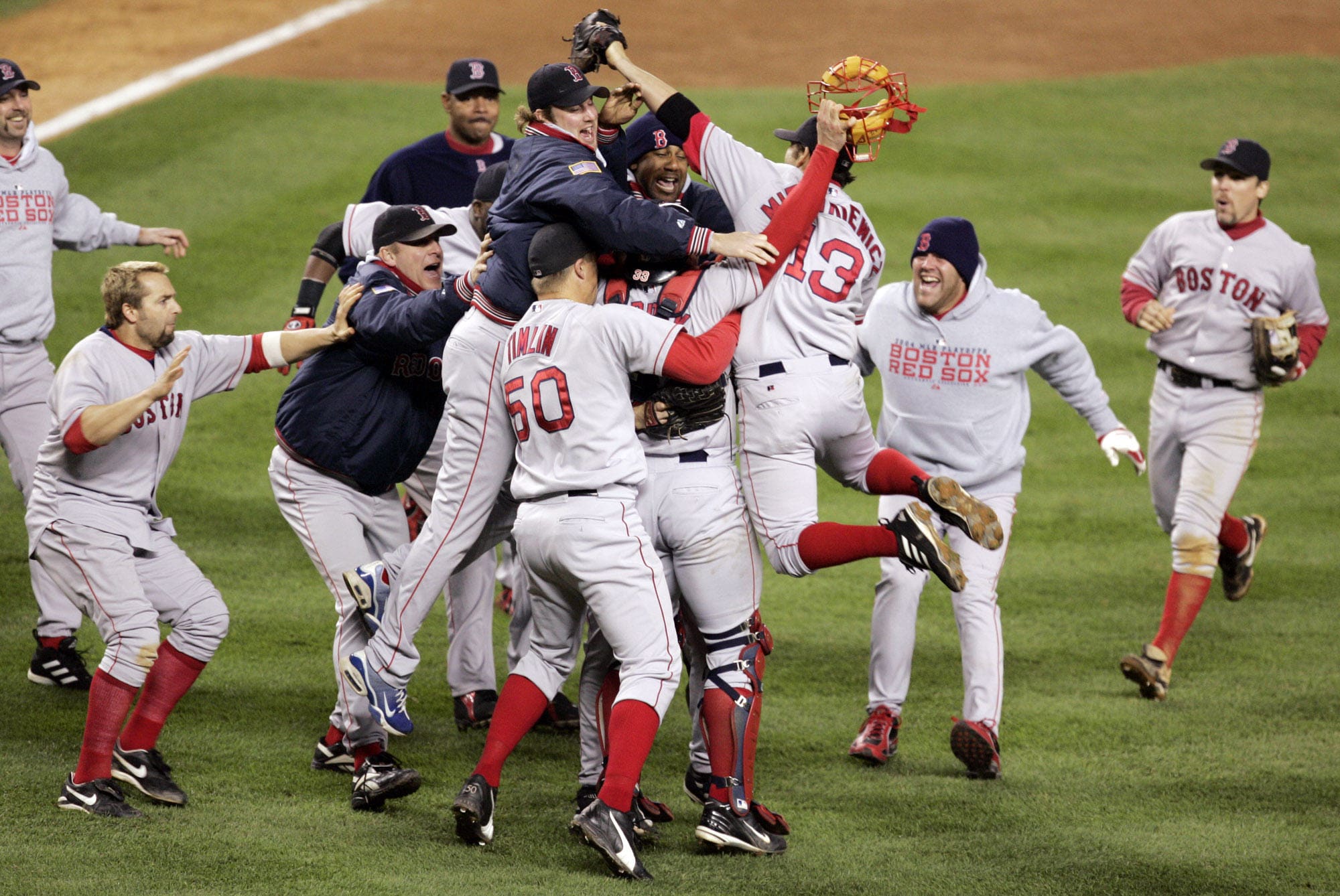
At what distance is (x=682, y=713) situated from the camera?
19.2 feet

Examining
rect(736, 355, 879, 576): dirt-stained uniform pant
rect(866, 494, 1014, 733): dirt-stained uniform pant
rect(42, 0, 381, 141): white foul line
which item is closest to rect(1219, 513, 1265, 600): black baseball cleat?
rect(866, 494, 1014, 733): dirt-stained uniform pant

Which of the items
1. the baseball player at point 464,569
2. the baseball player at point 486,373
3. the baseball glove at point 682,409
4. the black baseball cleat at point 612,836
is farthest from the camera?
the baseball player at point 464,569

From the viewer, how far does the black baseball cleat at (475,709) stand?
5.49 meters

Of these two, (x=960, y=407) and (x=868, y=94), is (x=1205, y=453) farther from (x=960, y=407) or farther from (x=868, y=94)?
(x=868, y=94)

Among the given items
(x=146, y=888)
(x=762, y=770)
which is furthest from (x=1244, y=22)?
(x=146, y=888)

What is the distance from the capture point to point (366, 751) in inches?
185

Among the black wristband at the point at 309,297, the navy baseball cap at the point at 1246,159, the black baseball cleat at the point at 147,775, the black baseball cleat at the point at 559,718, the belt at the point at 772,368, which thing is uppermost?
the navy baseball cap at the point at 1246,159

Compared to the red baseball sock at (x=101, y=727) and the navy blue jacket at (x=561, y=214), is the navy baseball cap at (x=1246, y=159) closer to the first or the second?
the navy blue jacket at (x=561, y=214)

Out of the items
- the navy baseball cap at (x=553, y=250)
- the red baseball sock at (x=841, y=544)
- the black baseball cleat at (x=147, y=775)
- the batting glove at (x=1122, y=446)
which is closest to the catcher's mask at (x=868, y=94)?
the navy baseball cap at (x=553, y=250)

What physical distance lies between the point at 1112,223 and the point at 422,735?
387 inches

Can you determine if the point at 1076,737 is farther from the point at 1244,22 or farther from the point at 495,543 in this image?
the point at 1244,22

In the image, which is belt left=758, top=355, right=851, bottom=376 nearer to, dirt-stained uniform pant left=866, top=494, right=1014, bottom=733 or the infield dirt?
dirt-stained uniform pant left=866, top=494, right=1014, bottom=733

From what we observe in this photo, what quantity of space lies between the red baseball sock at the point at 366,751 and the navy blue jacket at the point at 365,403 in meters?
0.90

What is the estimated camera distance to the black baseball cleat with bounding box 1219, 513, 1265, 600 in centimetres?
727
